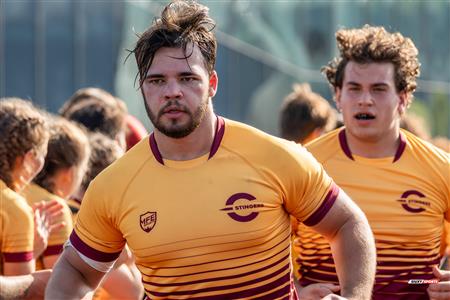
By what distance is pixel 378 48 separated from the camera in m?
6.79

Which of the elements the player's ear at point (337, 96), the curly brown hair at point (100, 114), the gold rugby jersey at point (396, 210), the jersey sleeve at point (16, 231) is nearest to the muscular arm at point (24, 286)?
the jersey sleeve at point (16, 231)

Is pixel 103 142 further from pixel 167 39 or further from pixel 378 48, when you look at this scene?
pixel 167 39

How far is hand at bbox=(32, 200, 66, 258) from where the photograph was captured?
595cm

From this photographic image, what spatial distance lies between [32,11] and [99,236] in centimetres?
1982

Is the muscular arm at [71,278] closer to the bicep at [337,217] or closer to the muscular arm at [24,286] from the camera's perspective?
the muscular arm at [24,286]

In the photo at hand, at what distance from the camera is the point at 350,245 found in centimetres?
491

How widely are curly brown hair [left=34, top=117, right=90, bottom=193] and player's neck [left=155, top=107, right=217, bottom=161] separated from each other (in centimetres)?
190

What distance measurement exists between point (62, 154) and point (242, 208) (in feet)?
7.54

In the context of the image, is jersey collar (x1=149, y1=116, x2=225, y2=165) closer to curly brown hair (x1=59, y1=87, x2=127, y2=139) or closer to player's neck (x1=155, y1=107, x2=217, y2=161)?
player's neck (x1=155, y1=107, x2=217, y2=161)

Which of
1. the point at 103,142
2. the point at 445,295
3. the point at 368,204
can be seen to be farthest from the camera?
the point at 103,142

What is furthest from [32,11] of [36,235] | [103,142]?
[36,235]

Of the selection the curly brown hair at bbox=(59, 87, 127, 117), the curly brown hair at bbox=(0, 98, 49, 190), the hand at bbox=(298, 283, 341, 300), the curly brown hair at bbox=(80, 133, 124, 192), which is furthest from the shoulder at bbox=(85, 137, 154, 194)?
the curly brown hair at bbox=(59, 87, 127, 117)

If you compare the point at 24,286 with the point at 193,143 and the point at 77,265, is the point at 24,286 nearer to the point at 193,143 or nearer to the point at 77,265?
the point at 77,265

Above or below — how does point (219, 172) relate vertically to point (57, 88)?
above
